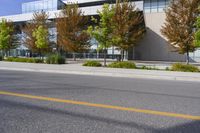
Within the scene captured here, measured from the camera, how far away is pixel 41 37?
142 ft

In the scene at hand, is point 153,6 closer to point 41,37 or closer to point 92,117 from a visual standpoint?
point 41,37

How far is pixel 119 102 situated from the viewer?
27.4 feet

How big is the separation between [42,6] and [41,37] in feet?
73.3

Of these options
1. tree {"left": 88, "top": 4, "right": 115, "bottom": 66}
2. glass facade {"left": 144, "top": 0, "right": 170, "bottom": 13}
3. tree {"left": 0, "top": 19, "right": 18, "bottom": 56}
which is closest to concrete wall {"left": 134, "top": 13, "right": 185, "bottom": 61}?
glass facade {"left": 144, "top": 0, "right": 170, "bottom": 13}

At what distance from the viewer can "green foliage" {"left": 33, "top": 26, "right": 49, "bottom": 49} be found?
4291 centimetres

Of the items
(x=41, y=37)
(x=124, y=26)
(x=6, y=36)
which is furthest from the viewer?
(x=6, y=36)

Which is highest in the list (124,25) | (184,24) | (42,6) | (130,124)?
(42,6)

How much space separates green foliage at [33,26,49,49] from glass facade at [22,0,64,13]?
16340 mm

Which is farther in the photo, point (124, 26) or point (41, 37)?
point (41, 37)

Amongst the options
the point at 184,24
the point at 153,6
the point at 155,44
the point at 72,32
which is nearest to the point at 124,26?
the point at 184,24

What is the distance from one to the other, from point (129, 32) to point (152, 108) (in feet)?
103

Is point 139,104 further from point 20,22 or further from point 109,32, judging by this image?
point 20,22

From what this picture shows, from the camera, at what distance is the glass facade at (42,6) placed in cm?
6056

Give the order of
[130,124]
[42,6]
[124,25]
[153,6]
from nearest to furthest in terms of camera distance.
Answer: [130,124] → [124,25] → [153,6] → [42,6]
